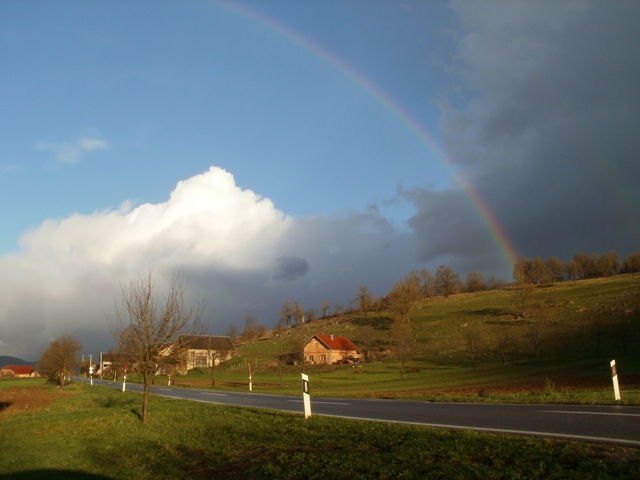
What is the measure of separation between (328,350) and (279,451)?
8316 centimetres

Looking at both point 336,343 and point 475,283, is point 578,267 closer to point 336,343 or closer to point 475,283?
point 475,283

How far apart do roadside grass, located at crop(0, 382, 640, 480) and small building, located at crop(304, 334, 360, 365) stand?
243ft

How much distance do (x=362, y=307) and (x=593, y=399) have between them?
127551mm

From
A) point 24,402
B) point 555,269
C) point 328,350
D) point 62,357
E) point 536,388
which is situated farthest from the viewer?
point 555,269

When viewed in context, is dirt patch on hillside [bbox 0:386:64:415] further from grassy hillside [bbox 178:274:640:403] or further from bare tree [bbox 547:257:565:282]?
bare tree [bbox 547:257:565:282]

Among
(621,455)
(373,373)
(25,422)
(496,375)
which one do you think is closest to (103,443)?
(25,422)

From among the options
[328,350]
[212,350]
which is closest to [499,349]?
[328,350]

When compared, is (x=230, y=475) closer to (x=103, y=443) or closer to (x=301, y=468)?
(x=301, y=468)

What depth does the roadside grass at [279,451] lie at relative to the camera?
734 centimetres

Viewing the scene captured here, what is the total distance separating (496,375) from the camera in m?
44.7

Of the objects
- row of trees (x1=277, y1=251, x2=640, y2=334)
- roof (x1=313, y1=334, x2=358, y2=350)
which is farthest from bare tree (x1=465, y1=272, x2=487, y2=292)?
roof (x1=313, y1=334, x2=358, y2=350)

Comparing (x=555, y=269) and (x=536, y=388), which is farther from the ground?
(x=555, y=269)

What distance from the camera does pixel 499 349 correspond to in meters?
67.8

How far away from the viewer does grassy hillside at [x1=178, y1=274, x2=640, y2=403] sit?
1537 inches
